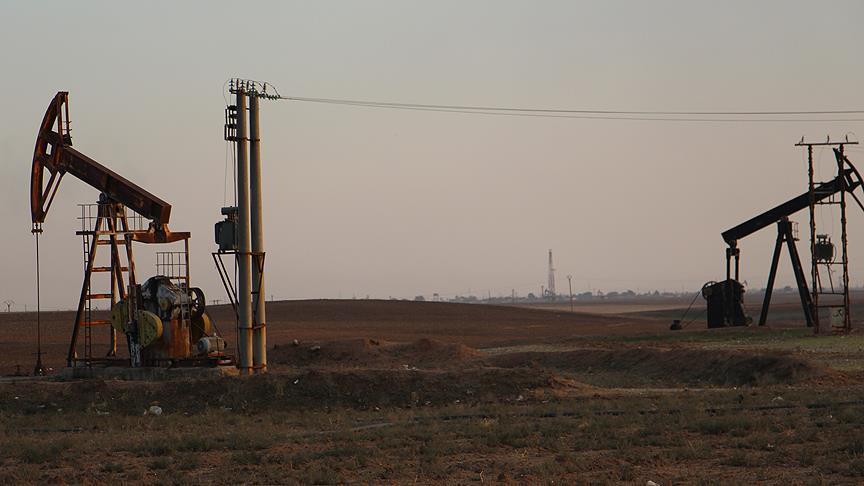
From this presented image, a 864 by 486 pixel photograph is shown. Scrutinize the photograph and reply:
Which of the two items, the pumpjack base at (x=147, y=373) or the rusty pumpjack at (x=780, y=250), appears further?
the rusty pumpjack at (x=780, y=250)

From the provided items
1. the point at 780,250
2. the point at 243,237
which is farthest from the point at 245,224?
the point at 780,250

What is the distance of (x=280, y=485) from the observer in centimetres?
1259

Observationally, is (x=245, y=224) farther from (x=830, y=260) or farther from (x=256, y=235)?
(x=830, y=260)

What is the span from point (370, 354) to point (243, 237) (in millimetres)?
10999

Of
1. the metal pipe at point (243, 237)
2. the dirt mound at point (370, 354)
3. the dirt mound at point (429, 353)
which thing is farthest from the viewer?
the dirt mound at point (370, 354)

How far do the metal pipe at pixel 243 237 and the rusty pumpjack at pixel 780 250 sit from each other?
2390 cm

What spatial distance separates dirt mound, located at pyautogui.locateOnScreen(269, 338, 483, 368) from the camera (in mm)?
33219

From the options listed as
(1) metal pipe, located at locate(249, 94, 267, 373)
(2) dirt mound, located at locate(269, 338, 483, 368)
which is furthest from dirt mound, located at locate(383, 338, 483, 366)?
(1) metal pipe, located at locate(249, 94, 267, 373)

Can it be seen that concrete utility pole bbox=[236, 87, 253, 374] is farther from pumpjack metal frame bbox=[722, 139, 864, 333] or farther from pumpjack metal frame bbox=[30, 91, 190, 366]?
pumpjack metal frame bbox=[722, 139, 864, 333]

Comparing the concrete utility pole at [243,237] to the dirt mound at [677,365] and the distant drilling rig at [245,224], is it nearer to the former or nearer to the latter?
the distant drilling rig at [245,224]

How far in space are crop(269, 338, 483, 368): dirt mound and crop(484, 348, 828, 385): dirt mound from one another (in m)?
1.64

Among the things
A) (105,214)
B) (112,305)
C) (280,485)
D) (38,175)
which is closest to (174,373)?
(112,305)

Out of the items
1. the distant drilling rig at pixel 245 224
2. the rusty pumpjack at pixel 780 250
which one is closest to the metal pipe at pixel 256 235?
the distant drilling rig at pixel 245 224

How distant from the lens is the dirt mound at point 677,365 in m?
24.7
